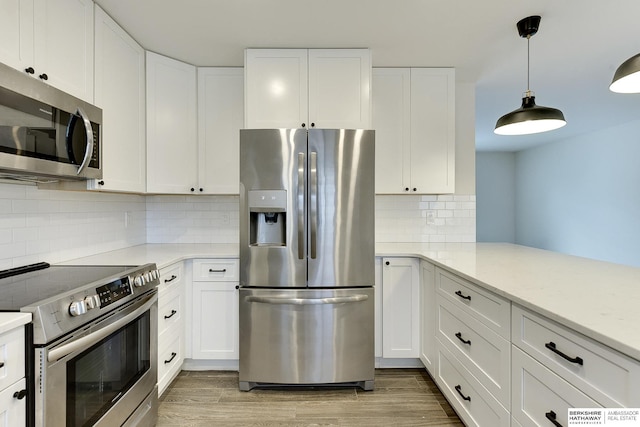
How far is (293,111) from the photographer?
96.8 inches

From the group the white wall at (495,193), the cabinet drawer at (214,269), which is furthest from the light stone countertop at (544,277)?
the white wall at (495,193)

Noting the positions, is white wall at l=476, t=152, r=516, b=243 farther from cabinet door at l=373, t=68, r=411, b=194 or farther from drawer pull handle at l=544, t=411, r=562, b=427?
drawer pull handle at l=544, t=411, r=562, b=427

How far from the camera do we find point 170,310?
2.15 meters

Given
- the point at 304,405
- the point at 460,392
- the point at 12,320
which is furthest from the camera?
the point at 304,405

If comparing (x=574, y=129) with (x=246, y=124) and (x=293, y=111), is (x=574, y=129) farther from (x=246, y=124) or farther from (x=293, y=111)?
(x=246, y=124)

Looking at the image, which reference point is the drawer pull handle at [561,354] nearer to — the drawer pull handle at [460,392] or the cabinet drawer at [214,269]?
the drawer pull handle at [460,392]

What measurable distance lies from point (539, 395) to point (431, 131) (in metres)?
2.11

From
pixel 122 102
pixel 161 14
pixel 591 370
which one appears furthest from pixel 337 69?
pixel 591 370

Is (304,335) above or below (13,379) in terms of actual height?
below

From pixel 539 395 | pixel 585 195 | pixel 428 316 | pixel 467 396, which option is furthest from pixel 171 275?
pixel 585 195

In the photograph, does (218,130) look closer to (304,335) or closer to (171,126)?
(171,126)

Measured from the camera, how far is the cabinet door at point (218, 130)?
2.73 meters

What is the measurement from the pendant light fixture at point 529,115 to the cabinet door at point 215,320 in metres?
2.15

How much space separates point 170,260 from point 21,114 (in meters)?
1.10
